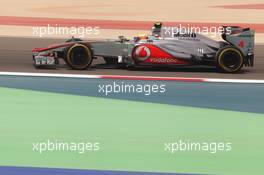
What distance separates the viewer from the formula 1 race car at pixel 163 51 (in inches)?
490

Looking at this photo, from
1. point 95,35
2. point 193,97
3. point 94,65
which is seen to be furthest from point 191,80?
point 95,35

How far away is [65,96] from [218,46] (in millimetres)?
4022

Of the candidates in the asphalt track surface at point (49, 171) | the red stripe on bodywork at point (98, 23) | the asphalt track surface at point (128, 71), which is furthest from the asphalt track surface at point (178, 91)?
the red stripe on bodywork at point (98, 23)

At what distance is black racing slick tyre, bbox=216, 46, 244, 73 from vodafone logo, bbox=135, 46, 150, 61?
58.9 inches

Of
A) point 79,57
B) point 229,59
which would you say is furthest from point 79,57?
point 229,59

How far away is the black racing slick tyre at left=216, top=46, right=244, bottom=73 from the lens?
1247 cm

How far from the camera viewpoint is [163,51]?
41.0 ft

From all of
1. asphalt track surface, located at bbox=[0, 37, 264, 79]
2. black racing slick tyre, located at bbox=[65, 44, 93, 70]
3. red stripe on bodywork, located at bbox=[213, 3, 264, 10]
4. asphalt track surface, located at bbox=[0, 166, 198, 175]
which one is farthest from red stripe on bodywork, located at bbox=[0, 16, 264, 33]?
asphalt track surface, located at bbox=[0, 166, 198, 175]

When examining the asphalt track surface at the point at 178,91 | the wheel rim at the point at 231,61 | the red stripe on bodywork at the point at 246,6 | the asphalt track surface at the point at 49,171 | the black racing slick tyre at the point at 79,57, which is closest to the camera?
the asphalt track surface at the point at 49,171

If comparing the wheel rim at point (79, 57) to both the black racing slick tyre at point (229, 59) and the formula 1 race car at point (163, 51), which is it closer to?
the formula 1 race car at point (163, 51)

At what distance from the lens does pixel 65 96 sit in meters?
10.0

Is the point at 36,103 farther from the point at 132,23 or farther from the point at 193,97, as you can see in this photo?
the point at 132,23

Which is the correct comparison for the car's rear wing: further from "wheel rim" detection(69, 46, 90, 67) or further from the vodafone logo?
"wheel rim" detection(69, 46, 90, 67)

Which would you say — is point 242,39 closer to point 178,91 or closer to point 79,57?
point 178,91
